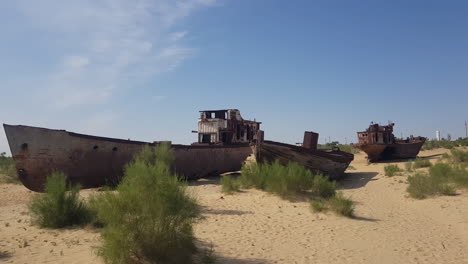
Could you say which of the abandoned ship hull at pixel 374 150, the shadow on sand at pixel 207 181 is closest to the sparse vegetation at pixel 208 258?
the shadow on sand at pixel 207 181

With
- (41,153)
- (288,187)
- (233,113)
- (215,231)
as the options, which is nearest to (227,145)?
(233,113)

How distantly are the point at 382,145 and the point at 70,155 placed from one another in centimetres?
1973

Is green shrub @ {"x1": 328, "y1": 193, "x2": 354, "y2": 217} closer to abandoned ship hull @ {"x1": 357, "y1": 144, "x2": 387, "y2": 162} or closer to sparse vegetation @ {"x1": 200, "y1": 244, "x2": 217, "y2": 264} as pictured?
sparse vegetation @ {"x1": 200, "y1": 244, "x2": 217, "y2": 264}

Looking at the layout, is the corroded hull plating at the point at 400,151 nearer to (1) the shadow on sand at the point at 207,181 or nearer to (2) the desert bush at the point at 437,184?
(2) the desert bush at the point at 437,184

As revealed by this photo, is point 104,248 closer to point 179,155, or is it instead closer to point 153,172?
point 153,172

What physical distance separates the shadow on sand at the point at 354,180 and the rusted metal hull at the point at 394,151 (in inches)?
305

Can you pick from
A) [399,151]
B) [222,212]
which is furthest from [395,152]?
[222,212]

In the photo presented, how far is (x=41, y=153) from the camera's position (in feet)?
39.1

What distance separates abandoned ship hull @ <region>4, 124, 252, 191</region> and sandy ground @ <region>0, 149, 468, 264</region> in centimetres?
190

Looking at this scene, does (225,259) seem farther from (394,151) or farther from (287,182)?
(394,151)

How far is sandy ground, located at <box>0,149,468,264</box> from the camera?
18.6 ft

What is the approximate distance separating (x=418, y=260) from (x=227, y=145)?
1358cm

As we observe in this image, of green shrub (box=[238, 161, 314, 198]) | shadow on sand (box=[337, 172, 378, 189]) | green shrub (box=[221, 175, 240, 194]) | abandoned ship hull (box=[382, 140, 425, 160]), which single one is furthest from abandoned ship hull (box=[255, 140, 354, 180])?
abandoned ship hull (box=[382, 140, 425, 160])

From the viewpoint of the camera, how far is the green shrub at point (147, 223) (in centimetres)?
456
